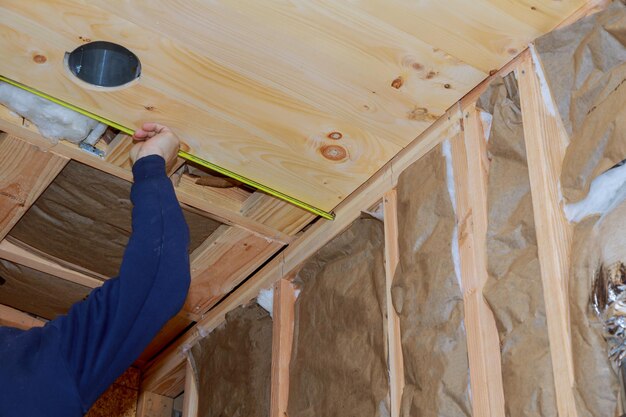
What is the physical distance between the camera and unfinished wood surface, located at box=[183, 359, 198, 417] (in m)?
3.74

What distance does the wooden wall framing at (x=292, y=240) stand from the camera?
212 cm

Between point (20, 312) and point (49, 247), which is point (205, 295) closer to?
point (49, 247)

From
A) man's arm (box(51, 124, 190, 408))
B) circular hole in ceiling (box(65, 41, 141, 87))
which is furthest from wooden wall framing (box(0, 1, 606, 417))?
man's arm (box(51, 124, 190, 408))

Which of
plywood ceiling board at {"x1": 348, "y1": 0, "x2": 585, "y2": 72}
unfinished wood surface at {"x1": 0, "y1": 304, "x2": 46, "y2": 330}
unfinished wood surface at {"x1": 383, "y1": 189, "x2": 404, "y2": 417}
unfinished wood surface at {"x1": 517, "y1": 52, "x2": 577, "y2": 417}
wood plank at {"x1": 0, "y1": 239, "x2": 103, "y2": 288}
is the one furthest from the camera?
unfinished wood surface at {"x1": 0, "y1": 304, "x2": 46, "y2": 330}

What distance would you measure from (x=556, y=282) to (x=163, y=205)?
3.12 ft

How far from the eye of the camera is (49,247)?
3543 millimetres

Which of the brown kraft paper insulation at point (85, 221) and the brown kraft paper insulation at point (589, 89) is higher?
the brown kraft paper insulation at point (85, 221)

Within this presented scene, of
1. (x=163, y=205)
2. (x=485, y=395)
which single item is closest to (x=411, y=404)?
(x=485, y=395)

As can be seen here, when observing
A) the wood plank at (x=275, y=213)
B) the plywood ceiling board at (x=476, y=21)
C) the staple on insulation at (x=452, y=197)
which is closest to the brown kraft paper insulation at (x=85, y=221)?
the wood plank at (x=275, y=213)

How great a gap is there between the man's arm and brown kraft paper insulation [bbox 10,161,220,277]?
100 cm

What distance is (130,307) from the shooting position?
2090 mm

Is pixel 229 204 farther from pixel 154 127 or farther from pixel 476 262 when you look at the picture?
pixel 476 262

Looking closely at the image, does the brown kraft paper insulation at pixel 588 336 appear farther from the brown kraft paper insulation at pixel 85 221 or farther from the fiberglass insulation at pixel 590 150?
the brown kraft paper insulation at pixel 85 221

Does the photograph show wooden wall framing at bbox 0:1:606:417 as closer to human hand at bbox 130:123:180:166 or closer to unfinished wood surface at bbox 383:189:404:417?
unfinished wood surface at bbox 383:189:404:417
